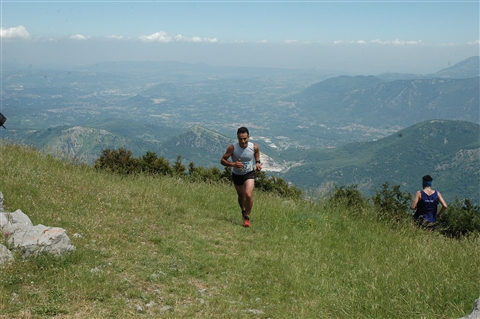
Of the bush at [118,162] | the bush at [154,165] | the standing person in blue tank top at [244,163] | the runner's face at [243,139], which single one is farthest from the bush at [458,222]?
the bush at [118,162]

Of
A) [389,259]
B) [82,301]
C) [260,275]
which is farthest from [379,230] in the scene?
[82,301]

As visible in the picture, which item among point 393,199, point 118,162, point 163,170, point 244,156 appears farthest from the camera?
point 163,170

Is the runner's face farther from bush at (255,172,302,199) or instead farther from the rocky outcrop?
A: bush at (255,172,302,199)

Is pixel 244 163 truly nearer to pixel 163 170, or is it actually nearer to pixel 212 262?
pixel 212 262

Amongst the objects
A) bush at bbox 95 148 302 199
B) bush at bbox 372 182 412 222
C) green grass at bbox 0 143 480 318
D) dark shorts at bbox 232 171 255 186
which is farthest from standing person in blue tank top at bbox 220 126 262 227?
bush at bbox 372 182 412 222

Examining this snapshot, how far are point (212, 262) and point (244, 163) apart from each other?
2743 mm

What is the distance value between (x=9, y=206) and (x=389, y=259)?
7.09 metres

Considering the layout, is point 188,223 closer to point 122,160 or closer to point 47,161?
point 47,161

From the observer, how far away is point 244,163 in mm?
8250

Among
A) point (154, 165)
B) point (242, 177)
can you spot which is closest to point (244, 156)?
point (242, 177)

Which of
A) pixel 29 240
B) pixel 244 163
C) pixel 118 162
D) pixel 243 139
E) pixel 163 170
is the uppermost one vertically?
pixel 243 139

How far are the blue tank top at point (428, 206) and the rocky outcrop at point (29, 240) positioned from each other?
8.31 metres

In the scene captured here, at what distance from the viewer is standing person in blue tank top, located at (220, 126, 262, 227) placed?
8125 millimetres

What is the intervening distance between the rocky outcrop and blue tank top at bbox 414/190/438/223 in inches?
327
